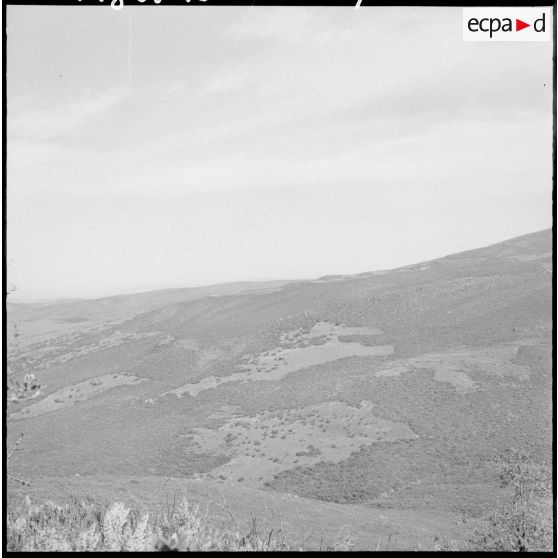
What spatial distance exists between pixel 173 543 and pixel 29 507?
4.55 meters

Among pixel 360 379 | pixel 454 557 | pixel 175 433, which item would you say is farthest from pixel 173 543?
pixel 360 379

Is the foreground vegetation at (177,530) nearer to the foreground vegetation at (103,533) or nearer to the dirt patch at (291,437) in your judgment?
the foreground vegetation at (103,533)

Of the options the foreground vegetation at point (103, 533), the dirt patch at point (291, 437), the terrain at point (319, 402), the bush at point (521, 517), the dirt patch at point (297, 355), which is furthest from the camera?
the dirt patch at point (297, 355)

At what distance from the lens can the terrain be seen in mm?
13758

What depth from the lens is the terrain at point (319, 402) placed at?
542 inches

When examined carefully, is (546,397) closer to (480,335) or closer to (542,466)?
(542,466)

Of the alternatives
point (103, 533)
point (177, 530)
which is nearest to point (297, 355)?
point (177, 530)

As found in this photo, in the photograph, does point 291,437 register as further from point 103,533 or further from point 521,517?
point 103,533

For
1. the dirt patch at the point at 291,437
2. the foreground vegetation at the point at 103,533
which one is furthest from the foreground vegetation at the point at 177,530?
the dirt patch at the point at 291,437

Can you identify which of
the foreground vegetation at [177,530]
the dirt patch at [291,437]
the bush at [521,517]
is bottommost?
the dirt patch at [291,437]

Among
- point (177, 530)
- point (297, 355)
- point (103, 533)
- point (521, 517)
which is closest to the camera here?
point (103, 533)

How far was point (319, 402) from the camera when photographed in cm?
2544

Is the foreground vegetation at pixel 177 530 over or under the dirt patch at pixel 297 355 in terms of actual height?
over

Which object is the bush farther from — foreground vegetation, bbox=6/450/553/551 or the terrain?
the terrain
